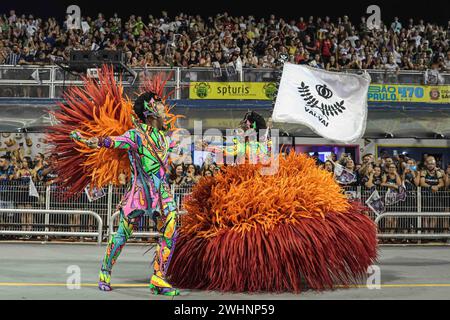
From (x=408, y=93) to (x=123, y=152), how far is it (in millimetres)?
12205

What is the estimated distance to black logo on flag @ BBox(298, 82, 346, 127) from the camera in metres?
9.41

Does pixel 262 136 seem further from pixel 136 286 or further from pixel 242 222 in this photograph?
pixel 136 286

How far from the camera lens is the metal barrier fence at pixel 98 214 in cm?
1249

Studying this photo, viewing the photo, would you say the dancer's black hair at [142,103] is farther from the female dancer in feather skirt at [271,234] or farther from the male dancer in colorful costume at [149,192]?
the female dancer in feather skirt at [271,234]

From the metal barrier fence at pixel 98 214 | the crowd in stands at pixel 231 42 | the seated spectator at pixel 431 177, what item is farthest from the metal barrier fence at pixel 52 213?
the crowd in stands at pixel 231 42

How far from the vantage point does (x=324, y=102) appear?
31.4 feet

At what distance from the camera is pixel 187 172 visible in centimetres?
1313

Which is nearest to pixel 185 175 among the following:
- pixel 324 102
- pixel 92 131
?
pixel 324 102

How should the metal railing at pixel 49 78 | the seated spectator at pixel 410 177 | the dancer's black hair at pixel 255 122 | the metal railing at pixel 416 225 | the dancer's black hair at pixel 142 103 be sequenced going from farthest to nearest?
the metal railing at pixel 49 78 < the seated spectator at pixel 410 177 < the metal railing at pixel 416 225 < the dancer's black hair at pixel 255 122 < the dancer's black hair at pixel 142 103

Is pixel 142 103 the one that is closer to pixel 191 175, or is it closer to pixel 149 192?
pixel 149 192

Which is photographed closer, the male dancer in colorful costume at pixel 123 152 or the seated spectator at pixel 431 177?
the male dancer in colorful costume at pixel 123 152

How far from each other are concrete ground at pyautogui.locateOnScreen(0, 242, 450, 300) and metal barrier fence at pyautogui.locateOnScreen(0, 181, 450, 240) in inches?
24.5

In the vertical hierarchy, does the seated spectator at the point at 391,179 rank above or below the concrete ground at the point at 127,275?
above

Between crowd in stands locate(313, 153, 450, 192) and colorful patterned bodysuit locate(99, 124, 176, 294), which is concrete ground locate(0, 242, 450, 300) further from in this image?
crowd in stands locate(313, 153, 450, 192)
